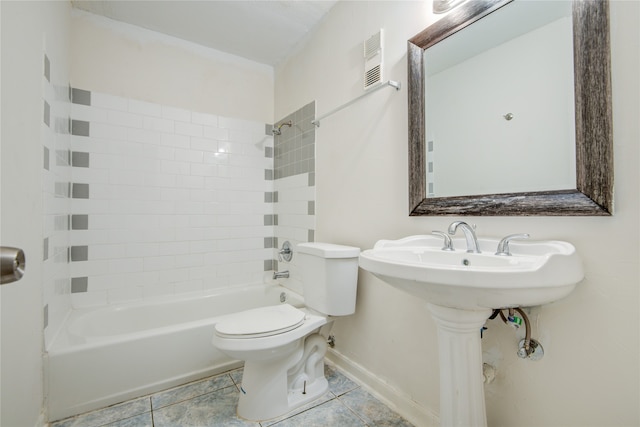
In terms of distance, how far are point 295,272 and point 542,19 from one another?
1945 millimetres

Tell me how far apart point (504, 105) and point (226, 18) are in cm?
186

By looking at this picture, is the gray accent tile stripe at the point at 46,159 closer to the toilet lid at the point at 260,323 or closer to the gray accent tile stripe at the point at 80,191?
the gray accent tile stripe at the point at 80,191

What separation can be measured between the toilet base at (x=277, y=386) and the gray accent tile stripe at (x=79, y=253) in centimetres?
133

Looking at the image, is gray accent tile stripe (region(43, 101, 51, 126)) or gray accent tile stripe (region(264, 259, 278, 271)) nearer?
gray accent tile stripe (region(43, 101, 51, 126))

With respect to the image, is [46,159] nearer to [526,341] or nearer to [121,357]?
[121,357]

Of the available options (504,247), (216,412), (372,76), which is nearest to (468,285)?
(504,247)

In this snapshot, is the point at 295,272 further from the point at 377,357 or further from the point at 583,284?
the point at 583,284

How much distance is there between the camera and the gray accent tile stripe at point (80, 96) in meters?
1.89

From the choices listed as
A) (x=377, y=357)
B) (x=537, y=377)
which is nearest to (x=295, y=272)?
(x=377, y=357)

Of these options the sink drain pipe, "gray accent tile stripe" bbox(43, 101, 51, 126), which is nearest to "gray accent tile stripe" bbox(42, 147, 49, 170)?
"gray accent tile stripe" bbox(43, 101, 51, 126)

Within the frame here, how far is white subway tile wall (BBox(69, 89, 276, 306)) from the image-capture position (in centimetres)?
193

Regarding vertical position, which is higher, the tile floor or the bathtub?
the bathtub

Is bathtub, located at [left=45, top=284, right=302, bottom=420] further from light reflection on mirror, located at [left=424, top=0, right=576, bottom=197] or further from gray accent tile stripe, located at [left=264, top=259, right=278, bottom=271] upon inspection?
light reflection on mirror, located at [left=424, top=0, right=576, bottom=197]

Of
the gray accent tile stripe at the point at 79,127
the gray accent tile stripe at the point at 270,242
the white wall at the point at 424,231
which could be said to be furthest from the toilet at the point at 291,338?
the gray accent tile stripe at the point at 79,127
